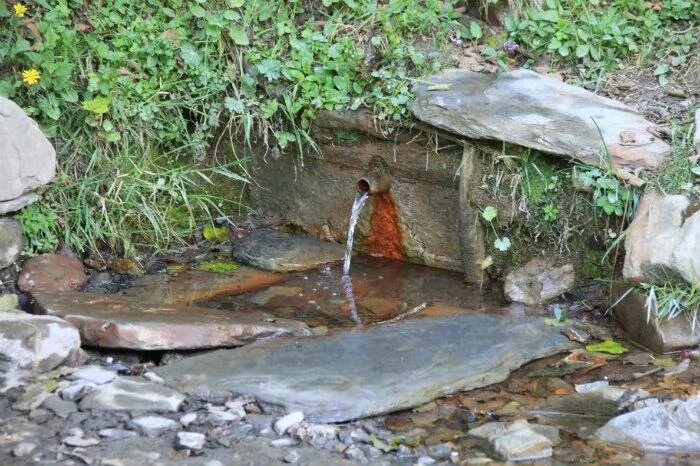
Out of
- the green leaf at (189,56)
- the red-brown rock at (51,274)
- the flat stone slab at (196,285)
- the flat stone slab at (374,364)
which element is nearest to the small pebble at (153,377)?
the flat stone slab at (374,364)

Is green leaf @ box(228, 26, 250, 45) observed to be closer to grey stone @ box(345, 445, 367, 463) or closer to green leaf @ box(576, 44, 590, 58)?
green leaf @ box(576, 44, 590, 58)

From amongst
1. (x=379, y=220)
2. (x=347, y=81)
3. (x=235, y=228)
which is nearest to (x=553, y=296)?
(x=379, y=220)

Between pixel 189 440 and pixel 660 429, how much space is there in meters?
1.59

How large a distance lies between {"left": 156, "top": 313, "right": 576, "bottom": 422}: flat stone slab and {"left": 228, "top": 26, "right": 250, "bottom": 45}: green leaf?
198 centimetres

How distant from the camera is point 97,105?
500 cm

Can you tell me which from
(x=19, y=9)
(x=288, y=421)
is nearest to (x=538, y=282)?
Result: (x=288, y=421)

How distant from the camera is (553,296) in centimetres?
470

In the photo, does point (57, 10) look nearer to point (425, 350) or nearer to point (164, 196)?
point (164, 196)

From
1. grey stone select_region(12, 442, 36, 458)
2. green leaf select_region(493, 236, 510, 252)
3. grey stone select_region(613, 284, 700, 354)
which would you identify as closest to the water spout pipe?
green leaf select_region(493, 236, 510, 252)

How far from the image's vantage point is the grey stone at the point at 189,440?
10.3 feet

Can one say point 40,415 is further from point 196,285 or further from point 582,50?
point 582,50

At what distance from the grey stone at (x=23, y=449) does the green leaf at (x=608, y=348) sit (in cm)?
231

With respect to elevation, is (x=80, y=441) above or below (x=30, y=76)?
below

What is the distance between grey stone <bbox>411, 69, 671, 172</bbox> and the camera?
452cm
